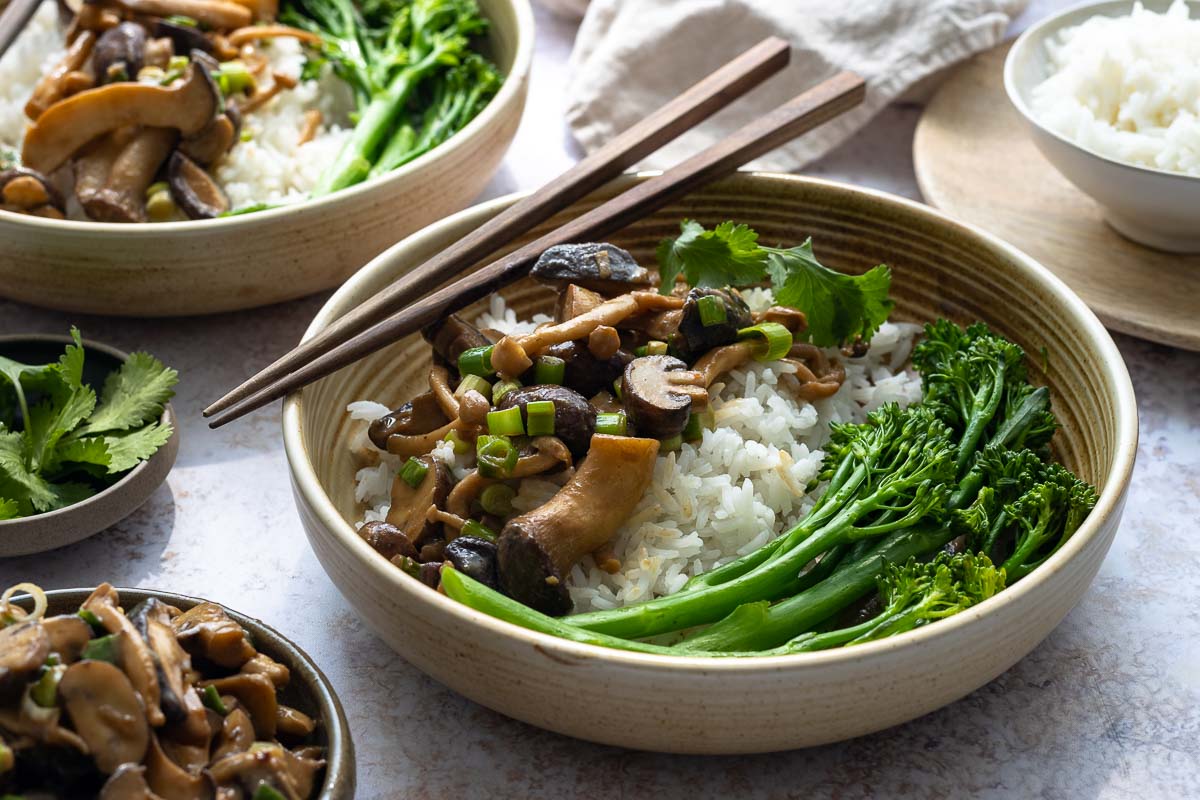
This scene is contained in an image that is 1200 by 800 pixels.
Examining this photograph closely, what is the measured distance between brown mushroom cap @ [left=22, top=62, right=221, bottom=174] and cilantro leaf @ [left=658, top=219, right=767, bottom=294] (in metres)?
1.50

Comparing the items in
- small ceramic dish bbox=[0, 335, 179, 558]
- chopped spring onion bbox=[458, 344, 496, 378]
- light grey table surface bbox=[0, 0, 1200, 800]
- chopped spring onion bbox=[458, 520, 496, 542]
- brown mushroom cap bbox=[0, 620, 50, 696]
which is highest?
brown mushroom cap bbox=[0, 620, 50, 696]

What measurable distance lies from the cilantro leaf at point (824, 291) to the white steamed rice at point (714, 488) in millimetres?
174

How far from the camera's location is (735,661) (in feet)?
5.90

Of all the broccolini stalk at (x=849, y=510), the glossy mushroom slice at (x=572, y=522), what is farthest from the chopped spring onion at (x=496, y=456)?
the broccolini stalk at (x=849, y=510)

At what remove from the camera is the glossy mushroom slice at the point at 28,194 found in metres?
3.20

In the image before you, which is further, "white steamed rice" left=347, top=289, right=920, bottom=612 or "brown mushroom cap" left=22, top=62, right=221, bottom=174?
"brown mushroom cap" left=22, top=62, right=221, bottom=174

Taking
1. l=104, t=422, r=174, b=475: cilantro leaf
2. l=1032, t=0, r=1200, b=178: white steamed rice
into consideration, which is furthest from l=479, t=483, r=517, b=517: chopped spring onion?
l=1032, t=0, r=1200, b=178: white steamed rice

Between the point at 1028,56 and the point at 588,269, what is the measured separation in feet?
5.90

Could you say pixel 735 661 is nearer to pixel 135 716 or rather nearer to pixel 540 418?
pixel 540 418

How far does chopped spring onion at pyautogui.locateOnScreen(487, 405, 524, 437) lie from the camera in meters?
2.29

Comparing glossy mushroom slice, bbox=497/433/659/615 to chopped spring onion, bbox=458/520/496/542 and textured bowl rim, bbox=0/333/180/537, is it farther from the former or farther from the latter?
textured bowl rim, bbox=0/333/180/537

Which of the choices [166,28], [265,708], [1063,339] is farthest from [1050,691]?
[166,28]

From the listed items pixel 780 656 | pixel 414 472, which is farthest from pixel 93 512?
pixel 780 656

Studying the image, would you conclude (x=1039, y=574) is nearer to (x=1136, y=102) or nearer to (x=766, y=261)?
(x=766, y=261)
